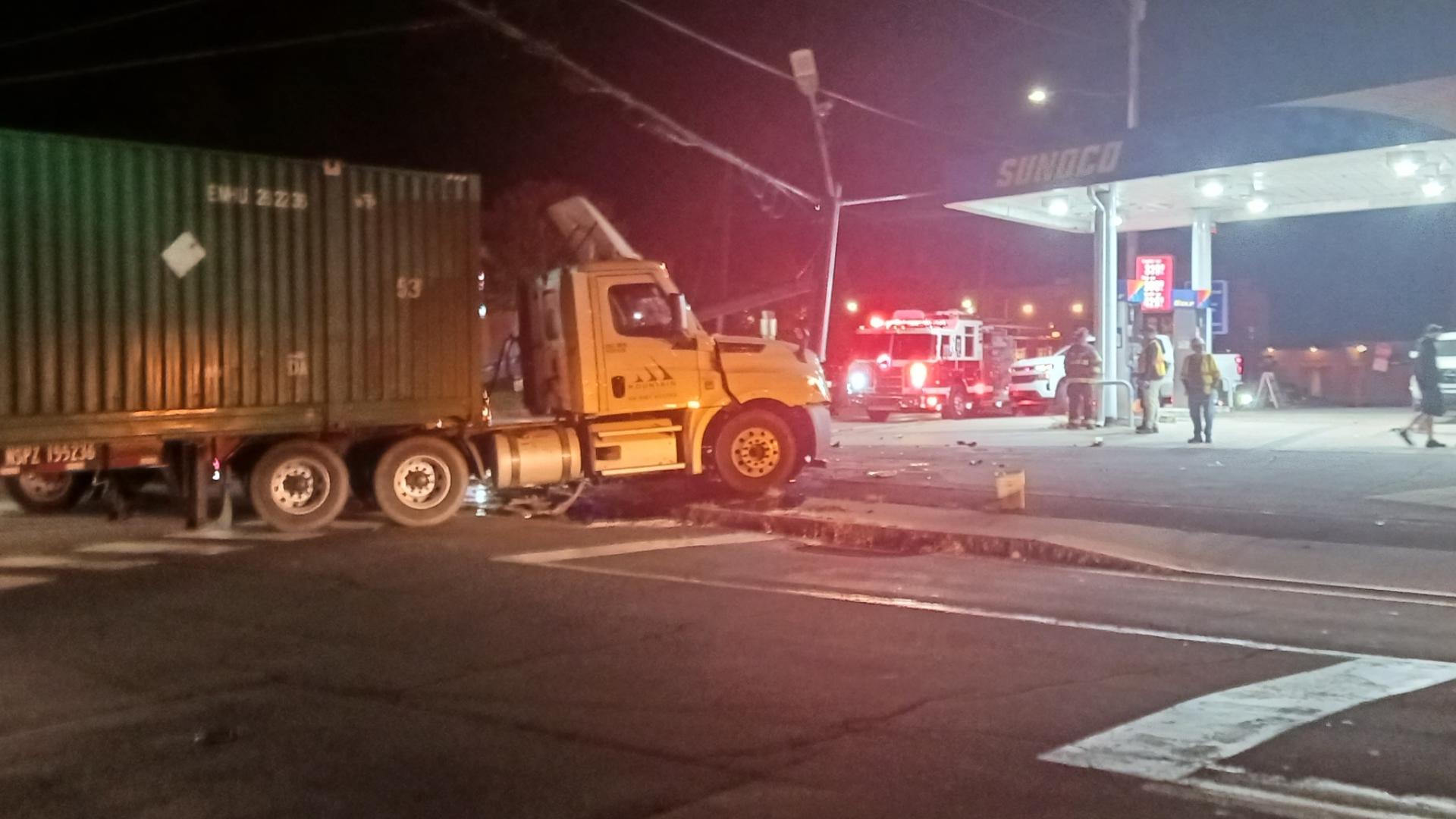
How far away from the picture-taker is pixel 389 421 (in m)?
14.1

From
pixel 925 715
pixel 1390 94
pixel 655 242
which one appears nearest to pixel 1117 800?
pixel 925 715

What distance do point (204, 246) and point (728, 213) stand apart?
1093 inches

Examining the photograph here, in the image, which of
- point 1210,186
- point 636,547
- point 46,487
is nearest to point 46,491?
point 46,487

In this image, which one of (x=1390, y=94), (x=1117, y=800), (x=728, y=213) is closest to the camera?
(x=1117, y=800)

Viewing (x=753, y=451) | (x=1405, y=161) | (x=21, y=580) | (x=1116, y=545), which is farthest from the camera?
(x=1405, y=161)

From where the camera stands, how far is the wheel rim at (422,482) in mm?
14227

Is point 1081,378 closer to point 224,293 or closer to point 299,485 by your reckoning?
point 299,485

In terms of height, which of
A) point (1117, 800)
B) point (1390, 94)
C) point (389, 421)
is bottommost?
point (1117, 800)

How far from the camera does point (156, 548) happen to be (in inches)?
500

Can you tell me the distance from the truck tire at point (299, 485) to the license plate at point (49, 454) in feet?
5.42

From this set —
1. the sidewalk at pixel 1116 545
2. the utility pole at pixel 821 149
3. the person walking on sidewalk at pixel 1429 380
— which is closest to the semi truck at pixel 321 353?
the sidewalk at pixel 1116 545

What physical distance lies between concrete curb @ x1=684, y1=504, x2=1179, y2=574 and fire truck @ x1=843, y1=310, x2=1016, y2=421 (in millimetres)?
16579

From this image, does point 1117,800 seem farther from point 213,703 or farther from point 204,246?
point 204,246

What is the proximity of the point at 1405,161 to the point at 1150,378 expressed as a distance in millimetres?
5451
